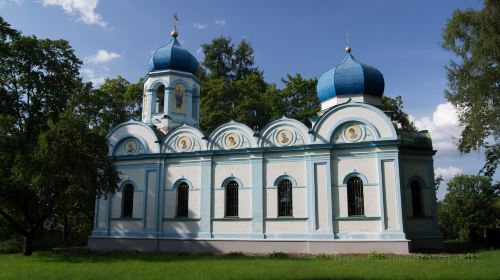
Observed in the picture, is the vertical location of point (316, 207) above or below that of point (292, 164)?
below

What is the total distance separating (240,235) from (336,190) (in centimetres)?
452

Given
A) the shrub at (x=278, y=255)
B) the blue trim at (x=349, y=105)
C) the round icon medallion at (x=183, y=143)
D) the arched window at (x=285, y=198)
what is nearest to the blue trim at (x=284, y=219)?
the arched window at (x=285, y=198)

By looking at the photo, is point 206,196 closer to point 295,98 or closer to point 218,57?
point 295,98

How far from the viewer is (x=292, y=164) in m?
18.5

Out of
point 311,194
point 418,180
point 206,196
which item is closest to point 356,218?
point 311,194

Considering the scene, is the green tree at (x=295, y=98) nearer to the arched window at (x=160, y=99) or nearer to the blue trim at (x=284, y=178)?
the arched window at (x=160, y=99)

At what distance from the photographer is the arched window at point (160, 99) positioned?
76.3ft

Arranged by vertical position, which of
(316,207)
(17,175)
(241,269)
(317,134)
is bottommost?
(241,269)

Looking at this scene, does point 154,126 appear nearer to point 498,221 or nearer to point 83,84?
point 83,84

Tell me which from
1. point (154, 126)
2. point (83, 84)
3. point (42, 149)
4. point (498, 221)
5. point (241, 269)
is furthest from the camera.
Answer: point (498, 221)

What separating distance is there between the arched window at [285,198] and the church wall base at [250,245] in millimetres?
1260

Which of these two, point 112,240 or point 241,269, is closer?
point 241,269

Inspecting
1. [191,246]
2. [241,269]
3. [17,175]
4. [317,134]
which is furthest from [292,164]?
[17,175]

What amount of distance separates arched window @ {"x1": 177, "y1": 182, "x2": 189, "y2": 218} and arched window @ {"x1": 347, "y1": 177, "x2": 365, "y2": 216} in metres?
7.35
